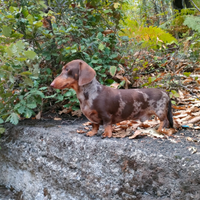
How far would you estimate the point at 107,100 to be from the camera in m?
2.08

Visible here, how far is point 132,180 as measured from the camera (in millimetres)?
1734

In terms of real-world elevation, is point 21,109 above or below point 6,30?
below

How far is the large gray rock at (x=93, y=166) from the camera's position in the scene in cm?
158

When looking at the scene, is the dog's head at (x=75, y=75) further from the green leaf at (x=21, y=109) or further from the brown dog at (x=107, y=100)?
the green leaf at (x=21, y=109)

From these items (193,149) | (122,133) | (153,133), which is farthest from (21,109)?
(193,149)

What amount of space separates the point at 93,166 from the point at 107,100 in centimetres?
64

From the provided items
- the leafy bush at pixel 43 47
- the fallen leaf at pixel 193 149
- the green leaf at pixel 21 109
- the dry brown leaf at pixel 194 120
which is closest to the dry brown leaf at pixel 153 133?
the fallen leaf at pixel 193 149

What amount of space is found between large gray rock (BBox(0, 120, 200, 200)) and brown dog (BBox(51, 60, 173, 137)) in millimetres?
247

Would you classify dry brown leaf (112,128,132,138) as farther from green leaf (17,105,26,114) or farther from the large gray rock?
green leaf (17,105,26,114)

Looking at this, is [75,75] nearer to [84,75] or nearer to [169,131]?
[84,75]

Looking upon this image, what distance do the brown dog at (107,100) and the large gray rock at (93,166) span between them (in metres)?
0.25

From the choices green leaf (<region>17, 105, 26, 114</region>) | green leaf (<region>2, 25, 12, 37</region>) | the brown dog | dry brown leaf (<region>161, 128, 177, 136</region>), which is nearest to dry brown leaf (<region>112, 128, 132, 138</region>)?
the brown dog

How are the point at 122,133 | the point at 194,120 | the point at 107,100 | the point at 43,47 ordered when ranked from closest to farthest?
the point at 107,100 → the point at 122,133 → the point at 194,120 → the point at 43,47

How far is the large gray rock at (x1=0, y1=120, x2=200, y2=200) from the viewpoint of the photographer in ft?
5.18
